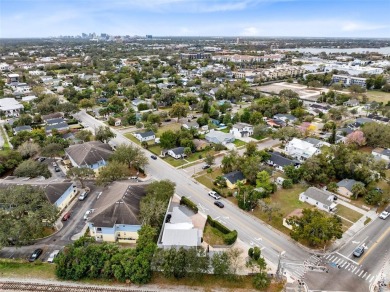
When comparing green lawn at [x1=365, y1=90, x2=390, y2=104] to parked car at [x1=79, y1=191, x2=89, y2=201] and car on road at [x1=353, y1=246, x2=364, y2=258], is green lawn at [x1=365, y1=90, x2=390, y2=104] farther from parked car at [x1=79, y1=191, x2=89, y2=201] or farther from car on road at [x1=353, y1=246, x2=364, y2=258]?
parked car at [x1=79, y1=191, x2=89, y2=201]

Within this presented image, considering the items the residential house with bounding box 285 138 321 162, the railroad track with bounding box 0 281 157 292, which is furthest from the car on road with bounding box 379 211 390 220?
the railroad track with bounding box 0 281 157 292

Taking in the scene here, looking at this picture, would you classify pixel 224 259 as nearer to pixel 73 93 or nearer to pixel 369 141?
pixel 369 141

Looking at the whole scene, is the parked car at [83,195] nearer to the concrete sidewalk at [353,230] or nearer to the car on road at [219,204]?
the car on road at [219,204]

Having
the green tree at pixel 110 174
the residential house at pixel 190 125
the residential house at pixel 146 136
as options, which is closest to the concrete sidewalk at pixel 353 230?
the green tree at pixel 110 174

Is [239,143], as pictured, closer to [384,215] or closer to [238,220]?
[238,220]

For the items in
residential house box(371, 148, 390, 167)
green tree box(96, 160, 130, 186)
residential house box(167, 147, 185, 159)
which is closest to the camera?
green tree box(96, 160, 130, 186)

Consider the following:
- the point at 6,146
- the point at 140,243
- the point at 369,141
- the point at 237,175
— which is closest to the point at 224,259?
the point at 140,243
